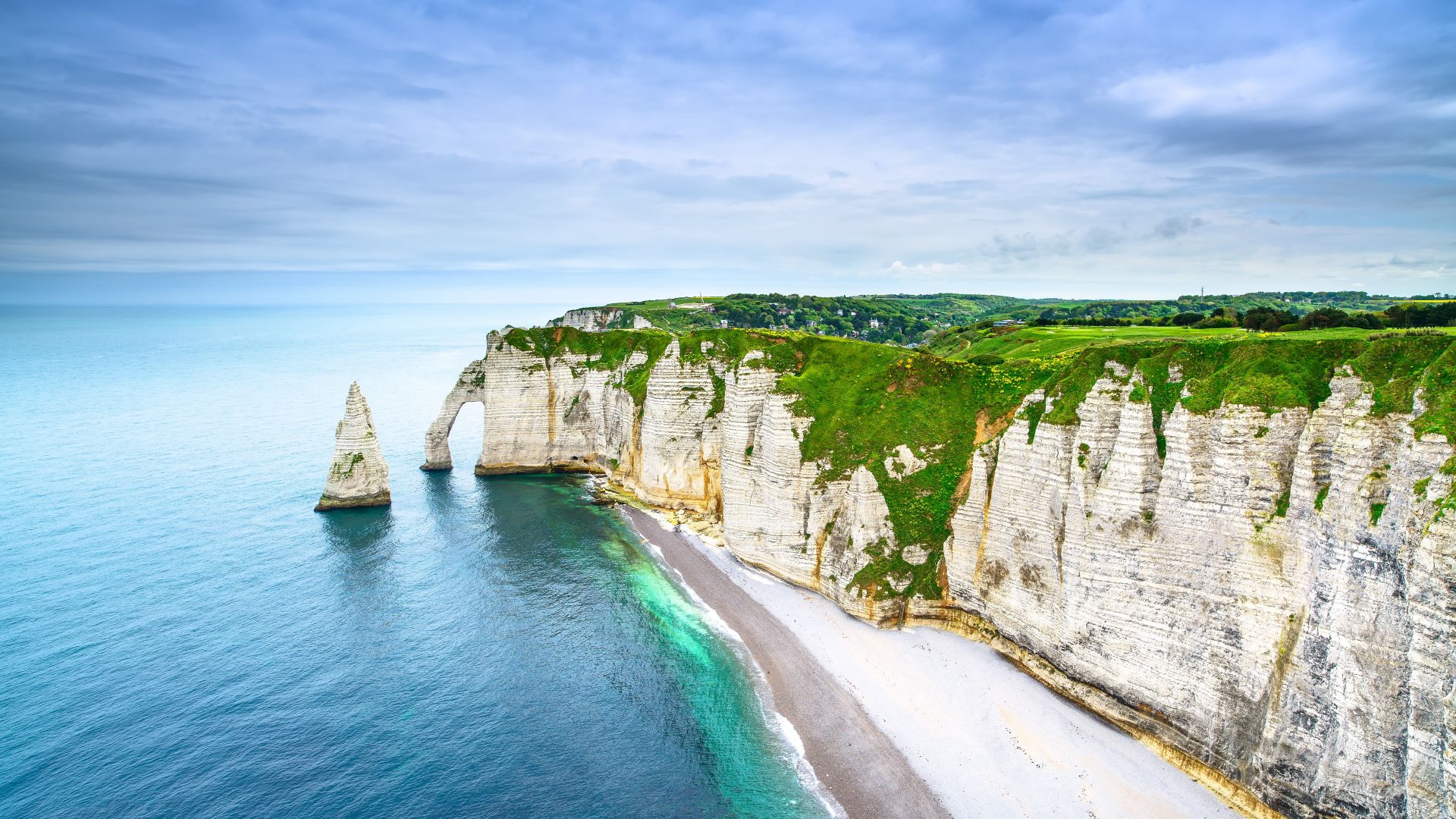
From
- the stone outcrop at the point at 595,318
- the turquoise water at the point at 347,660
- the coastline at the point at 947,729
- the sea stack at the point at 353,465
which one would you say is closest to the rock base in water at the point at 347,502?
the sea stack at the point at 353,465

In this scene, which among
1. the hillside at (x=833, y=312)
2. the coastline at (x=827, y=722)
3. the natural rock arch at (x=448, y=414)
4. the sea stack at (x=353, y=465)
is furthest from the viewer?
the hillside at (x=833, y=312)

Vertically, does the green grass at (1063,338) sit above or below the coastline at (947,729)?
above

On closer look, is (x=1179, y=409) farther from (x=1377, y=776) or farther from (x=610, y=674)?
(x=610, y=674)

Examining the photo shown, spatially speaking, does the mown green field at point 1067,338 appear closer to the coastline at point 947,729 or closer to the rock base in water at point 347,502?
the coastline at point 947,729

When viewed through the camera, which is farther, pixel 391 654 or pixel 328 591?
pixel 328 591

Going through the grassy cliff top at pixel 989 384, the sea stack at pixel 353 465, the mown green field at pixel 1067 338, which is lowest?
the sea stack at pixel 353 465

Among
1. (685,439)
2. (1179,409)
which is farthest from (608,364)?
(1179,409)
